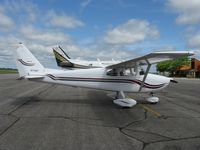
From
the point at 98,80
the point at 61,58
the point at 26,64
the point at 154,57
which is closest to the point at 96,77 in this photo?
the point at 98,80

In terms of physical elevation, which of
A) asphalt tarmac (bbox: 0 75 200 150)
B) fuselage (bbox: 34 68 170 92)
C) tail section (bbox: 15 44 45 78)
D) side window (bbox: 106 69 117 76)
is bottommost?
asphalt tarmac (bbox: 0 75 200 150)

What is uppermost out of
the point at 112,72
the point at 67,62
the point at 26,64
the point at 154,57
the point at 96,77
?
the point at 67,62

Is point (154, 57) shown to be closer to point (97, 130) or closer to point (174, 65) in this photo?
point (97, 130)

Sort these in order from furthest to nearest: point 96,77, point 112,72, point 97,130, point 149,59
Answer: point 112,72
point 96,77
point 149,59
point 97,130

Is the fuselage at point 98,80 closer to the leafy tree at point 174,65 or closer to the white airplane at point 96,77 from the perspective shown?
the white airplane at point 96,77

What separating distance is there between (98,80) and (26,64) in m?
3.30

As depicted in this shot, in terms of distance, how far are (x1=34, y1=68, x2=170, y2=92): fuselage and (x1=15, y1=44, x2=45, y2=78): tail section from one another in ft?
1.73

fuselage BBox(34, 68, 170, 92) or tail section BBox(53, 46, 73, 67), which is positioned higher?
tail section BBox(53, 46, 73, 67)

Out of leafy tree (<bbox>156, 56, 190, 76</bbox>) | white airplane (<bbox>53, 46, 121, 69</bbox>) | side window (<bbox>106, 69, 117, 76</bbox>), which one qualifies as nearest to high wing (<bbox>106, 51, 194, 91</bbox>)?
side window (<bbox>106, 69, 117, 76</bbox>)

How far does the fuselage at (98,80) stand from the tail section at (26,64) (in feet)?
1.73

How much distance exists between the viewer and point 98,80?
13367 mm

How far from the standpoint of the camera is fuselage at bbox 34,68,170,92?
13258 mm

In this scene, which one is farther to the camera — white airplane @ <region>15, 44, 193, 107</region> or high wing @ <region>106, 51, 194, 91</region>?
white airplane @ <region>15, 44, 193, 107</region>

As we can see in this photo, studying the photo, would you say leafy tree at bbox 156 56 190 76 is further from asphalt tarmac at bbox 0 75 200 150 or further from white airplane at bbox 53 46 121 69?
asphalt tarmac at bbox 0 75 200 150
